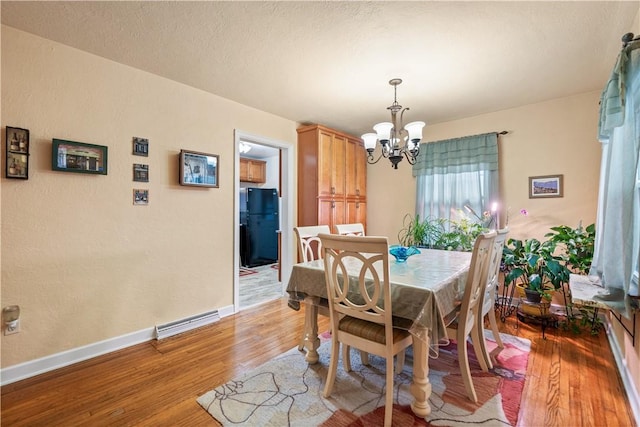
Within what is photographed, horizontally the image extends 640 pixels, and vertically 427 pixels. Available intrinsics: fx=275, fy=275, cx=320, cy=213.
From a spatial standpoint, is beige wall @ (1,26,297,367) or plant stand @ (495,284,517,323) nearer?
beige wall @ (1,26,297,367)

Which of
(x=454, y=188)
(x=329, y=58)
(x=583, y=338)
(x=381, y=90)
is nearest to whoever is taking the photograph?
(x=329, y=58)

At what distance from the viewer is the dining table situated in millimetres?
1422

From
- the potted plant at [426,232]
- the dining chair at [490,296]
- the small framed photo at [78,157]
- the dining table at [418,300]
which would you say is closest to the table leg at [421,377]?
the dining table at [418,300]

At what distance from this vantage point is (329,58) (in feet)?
7.18

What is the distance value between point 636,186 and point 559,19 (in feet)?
3.75

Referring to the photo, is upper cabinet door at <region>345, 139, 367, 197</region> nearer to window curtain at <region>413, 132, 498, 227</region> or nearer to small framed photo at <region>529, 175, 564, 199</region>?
window curtain at <region>413, 132, 498, 227</region>

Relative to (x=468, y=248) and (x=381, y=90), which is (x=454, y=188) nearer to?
(x=468, y=248)

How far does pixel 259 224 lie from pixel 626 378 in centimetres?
511

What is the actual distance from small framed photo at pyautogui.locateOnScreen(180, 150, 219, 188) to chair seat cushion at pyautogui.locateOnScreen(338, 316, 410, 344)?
198 cm

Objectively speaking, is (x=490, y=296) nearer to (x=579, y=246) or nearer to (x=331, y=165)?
(x=579, y=246)

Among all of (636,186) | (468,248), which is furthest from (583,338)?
(636,186)

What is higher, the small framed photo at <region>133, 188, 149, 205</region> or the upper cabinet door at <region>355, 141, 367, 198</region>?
the upper cabinet door at <region>355, 141, 367, 198</region>

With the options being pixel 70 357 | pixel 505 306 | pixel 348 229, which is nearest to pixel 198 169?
pixel 348 229

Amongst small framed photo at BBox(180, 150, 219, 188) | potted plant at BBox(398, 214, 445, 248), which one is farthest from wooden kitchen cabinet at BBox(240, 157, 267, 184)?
potted plant at BBox(398, 214, 445, 248)
